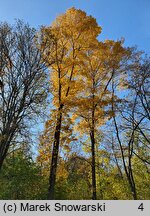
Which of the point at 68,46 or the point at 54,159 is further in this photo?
the point at 68,46

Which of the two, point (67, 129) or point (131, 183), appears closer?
point (67, 129)

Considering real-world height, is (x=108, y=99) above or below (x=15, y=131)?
above

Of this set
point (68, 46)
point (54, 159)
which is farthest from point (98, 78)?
point (54, 159)

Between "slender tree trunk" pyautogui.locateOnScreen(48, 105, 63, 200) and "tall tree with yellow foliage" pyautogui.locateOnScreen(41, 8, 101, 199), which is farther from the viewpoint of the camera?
"tall tree with yellow foliage" pyautogui.locateOnScreen(41, 8, 101, 199)

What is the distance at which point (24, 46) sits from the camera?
53.8ft

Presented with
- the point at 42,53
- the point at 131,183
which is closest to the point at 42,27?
the point at 42,53

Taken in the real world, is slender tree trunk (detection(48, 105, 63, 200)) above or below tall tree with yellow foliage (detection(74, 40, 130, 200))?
below

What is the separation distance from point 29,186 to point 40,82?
7.89 m

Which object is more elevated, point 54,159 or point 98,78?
point 98,78

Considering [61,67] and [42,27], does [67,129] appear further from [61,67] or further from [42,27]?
[42,27]

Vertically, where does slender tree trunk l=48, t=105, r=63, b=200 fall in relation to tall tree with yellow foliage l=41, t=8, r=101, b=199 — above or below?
below

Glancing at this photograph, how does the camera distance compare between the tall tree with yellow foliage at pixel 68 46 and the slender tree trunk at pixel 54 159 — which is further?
the tall tree with yellow foliage at pixel 68 46

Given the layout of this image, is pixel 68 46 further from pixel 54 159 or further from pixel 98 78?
pixel 54 159

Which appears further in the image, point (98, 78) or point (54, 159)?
point (98, 78)
